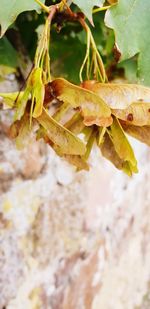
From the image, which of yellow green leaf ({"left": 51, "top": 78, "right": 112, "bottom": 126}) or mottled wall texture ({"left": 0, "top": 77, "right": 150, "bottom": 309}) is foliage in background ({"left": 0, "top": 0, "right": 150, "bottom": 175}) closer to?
yellow green leaf ({"left": 51, "top": 78, "right": 112, "bottom": 126})

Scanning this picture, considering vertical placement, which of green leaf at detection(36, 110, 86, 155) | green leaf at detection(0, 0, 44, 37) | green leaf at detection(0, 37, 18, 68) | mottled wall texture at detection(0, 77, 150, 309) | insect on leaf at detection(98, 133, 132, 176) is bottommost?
mottled wall texture at detection(0, 77, 150, 309)

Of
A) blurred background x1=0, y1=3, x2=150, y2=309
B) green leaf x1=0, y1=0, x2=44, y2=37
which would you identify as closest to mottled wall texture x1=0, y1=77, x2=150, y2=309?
blurred background x1=0, y1=3, x2=150, y2=309

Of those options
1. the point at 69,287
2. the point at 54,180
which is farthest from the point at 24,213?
the point at 69,287

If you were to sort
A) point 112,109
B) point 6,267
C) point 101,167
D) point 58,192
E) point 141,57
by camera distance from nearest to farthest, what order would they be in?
point 112,109
point 141,57
point 6,267
point 58,192
point 101,167

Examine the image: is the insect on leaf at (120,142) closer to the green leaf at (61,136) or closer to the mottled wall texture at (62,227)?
the green leaf at (61,136)

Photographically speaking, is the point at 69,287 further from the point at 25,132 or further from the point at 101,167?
the point at 25,132

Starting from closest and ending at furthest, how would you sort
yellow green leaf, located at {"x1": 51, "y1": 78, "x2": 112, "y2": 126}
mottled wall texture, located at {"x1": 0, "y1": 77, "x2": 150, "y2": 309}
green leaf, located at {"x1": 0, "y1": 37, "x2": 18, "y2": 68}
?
yellow green leaf, located at {"x1": 51, "y1": 78, "x2": 112, "y2": 126} < green leaf, located at {"x1": 0, "y1": 37, "x2": 18, "y2": 68} < mottled wall texture, located at {"x1": 0, "y1": 77, "x2": 150, "y2": 309}

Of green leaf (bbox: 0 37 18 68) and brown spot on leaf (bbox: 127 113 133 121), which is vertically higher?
brown spot on leaf (bbox: 127 113 133 121)
